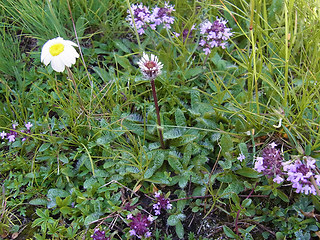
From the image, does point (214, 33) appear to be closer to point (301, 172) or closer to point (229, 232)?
point (301, 172)

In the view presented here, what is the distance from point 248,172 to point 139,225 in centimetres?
62

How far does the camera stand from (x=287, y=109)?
1.66 m

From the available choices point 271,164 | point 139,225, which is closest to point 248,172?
point 271,164

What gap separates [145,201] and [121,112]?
585mm

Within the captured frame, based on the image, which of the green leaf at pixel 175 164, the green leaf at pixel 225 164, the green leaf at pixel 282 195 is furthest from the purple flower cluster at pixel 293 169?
the green leaf at pixel 175 164

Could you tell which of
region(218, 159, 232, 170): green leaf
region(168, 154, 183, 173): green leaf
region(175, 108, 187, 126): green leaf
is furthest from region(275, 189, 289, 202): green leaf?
region(175, 108, 187, 126): green leaf

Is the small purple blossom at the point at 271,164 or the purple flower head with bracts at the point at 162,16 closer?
the small purple blossom at the point at 271,164

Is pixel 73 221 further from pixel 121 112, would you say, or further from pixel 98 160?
pixel 121 112

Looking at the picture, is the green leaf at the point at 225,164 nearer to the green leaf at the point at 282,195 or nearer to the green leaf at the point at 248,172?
the green leaf at the point at 248,172

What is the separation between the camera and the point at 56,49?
1.61m

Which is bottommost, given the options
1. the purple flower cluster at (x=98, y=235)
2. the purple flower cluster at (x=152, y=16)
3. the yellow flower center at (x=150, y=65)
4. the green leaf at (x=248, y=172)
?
the green leaf at (x=248, y=172)

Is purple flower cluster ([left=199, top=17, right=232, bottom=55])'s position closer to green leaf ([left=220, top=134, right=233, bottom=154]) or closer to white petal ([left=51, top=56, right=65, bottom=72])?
green leaf ([left=220, top=134, right=233, bottom=154])

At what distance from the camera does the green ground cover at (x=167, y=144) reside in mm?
1568

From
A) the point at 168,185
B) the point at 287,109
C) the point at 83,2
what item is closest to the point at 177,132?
the point at 168,185
